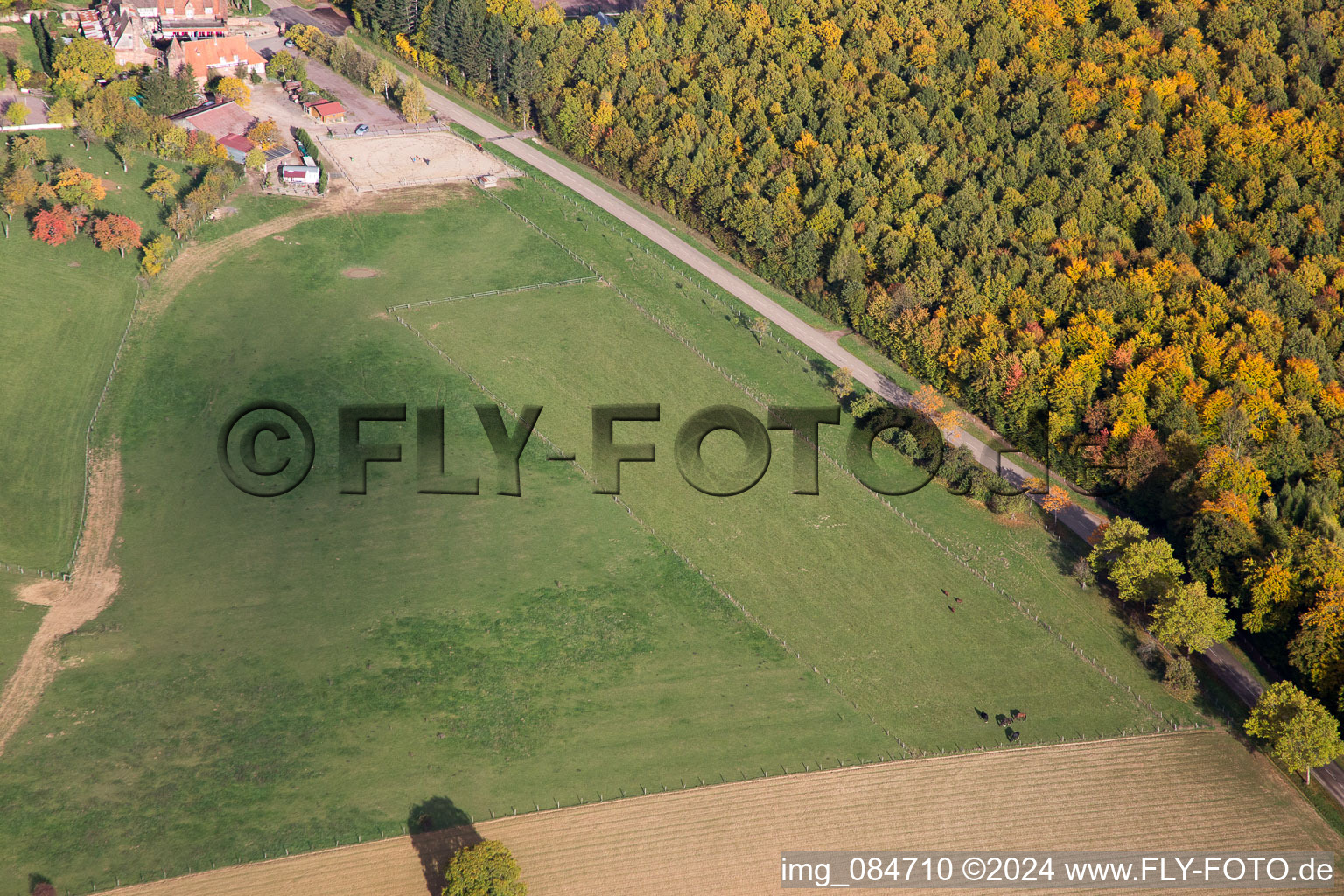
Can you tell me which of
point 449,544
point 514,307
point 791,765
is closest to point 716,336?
point 514,307

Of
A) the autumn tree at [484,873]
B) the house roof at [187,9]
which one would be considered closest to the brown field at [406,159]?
the house roof at [187,9]

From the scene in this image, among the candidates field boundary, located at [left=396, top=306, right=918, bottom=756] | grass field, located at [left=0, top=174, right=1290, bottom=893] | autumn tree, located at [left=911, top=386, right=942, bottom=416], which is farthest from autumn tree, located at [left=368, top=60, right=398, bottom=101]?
autumn tree, located at [left=911, top=386, right=942, bottom=416]

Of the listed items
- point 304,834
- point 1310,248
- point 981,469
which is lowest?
point 304,834

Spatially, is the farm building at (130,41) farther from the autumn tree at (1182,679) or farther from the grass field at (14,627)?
the autumn tree at (1182,679)

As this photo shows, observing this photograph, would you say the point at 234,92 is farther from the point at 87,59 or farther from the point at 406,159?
the point at 406,159

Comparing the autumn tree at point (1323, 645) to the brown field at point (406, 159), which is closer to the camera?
the autumn tree at point (1323, 645)

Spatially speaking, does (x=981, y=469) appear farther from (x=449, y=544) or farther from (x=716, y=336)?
(x=449, y=544)

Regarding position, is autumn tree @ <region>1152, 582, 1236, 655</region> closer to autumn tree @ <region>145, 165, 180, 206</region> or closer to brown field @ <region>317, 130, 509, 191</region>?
brown field @ <region>317, 130, 509, 191</region>

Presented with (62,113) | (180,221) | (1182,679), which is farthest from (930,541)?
(62,113)
